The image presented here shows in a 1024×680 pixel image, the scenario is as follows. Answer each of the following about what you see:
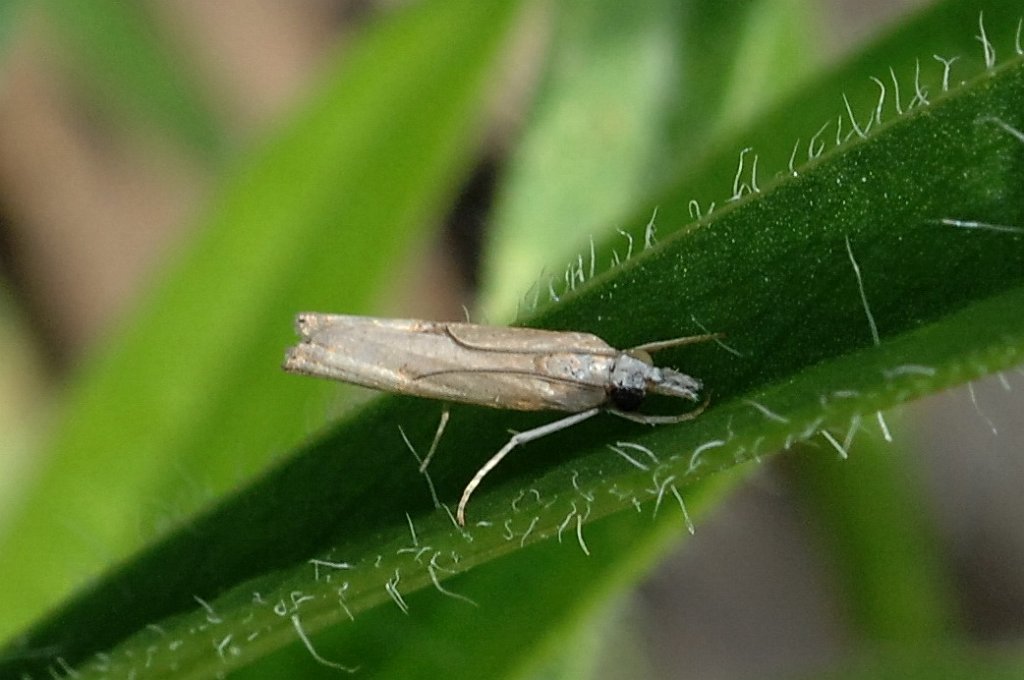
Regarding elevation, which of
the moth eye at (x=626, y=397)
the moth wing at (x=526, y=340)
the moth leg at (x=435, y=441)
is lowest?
the moth eye at (x=626, y=397)

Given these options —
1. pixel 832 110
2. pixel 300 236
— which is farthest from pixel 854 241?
pixel 300 236

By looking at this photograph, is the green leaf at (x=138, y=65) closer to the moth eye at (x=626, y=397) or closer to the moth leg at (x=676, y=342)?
the moth eye at (x=626, y=397)

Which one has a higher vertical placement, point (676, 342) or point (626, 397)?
point (676, 342)

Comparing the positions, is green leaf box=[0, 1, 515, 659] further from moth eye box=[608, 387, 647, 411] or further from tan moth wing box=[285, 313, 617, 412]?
moth eye box=[608, 387, 647, 411]

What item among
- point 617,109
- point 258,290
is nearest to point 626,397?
point 617,109

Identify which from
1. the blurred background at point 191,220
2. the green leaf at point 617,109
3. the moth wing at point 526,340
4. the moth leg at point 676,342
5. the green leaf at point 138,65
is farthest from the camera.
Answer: the blurred background at point 191,220

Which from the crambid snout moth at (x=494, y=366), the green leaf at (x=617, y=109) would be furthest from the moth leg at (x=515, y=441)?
the green leaf at (x=617, y=109)

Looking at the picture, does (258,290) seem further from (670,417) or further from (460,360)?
(670,417)
